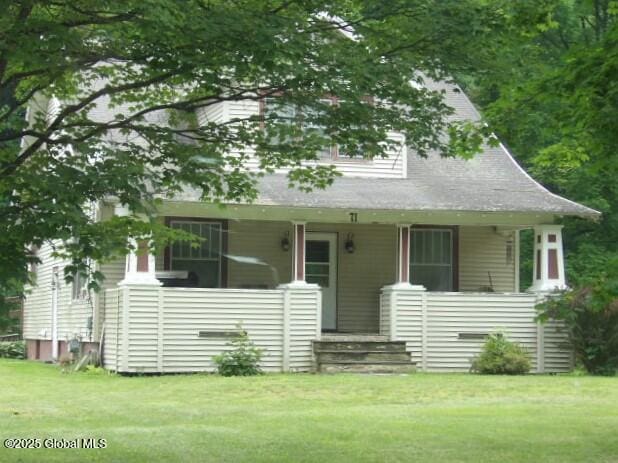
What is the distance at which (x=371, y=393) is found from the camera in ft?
49.0

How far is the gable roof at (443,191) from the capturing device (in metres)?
19.4

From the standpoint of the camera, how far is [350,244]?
21.6 meters

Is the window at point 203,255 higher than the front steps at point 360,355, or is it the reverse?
the window at point 203,255

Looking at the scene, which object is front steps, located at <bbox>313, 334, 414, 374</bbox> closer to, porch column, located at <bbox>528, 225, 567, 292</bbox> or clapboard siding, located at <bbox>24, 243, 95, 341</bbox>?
porch column, located at <bbox>528, 225, 567, 292</bbox>

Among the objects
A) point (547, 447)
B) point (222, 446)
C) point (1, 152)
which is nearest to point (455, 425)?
point (547, 447)

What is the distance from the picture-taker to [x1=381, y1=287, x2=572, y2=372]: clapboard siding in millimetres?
19703

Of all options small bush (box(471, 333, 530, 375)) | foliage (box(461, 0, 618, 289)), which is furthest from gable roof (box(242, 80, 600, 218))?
foliage (box(461, 0, 618, 289))

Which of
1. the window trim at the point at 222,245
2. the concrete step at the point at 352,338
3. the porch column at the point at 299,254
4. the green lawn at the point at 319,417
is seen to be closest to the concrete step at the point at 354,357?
the concrete step at the point at 352,338

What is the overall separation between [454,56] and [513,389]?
7.45 metres

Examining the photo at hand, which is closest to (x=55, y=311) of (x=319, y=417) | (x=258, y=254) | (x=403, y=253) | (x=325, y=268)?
(x=258, y=254)

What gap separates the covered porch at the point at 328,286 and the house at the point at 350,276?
0.08 ft

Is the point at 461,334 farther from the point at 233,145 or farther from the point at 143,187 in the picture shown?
the point at 143,187

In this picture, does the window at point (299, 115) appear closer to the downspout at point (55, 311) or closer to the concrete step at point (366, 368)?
the concrete step at point (366, 368)

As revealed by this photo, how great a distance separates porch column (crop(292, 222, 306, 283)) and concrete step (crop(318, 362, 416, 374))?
1703 millimetres
